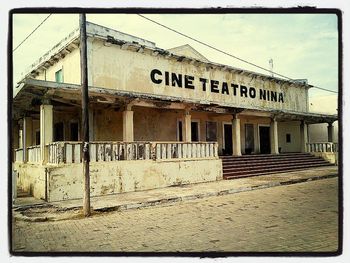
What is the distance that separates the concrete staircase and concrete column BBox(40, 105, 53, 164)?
7.63m

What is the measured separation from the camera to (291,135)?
2480 centimetres

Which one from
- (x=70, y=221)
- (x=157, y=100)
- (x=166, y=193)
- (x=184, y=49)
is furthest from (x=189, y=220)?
(x=184, y=49)

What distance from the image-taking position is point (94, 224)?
684 cm

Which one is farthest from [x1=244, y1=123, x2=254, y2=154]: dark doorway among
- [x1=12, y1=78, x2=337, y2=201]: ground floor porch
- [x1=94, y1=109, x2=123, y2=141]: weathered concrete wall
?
[x1=94, y1=109, x2=123, y2=141]: weathered concrete wall

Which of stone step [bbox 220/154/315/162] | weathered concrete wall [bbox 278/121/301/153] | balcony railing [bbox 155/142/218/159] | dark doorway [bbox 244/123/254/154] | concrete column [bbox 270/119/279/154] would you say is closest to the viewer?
balcony railing [bbox 155/142/218/159]

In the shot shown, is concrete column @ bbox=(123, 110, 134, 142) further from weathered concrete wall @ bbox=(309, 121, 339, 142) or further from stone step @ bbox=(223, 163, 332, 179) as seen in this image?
weathered concrete wall @ bbox=(309, 121, 339, 142)

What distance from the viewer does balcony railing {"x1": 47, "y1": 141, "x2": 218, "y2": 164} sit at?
1002cm

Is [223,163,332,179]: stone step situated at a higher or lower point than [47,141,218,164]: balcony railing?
lower

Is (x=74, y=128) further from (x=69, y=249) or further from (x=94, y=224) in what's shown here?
(x=69, y=249)

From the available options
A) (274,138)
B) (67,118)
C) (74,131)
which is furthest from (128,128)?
(274,138)

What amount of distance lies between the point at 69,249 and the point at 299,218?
15.7 ft

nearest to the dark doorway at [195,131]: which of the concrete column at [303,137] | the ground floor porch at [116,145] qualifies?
the ground floor porch at [116,145]

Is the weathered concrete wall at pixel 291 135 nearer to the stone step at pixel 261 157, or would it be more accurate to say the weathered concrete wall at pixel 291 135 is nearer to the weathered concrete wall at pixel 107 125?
the stone step at pixel 261 157

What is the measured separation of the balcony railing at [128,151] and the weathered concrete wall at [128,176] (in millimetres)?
246
